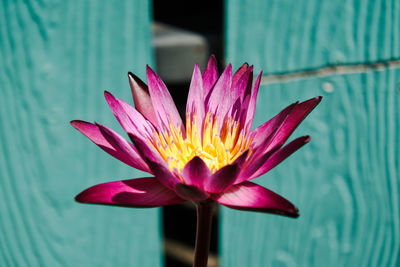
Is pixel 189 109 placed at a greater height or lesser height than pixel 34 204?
greater

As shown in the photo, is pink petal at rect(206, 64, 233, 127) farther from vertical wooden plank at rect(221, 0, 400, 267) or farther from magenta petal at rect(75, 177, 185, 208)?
vertical wooden plank at rect(221, 0, 400, 267)

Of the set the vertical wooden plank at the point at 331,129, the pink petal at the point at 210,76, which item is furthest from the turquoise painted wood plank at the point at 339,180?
the pink petal at the point at 210,76

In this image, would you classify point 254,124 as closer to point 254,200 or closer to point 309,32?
point 309,32

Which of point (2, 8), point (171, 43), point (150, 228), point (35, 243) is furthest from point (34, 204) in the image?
point (171, 43)

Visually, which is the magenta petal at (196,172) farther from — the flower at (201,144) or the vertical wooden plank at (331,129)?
the vertical wooden plank at (331,129)

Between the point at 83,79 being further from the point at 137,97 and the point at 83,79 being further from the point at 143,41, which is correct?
the point at 137,97

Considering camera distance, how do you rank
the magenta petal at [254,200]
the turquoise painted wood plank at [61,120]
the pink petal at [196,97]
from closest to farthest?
the magenta petal at [254,200] → the pink petal at [196,97] → the turquoise painted wood plank at [61,120]

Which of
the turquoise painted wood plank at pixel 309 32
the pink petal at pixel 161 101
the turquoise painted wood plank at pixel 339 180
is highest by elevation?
the turquoise painted wood plank at pixel 309 32
